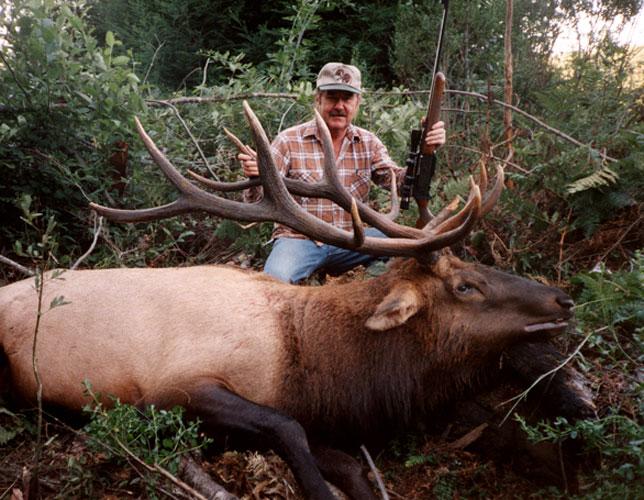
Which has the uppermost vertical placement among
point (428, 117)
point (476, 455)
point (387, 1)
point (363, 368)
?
point (387, 1)

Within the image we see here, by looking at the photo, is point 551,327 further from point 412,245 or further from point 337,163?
point 337,163

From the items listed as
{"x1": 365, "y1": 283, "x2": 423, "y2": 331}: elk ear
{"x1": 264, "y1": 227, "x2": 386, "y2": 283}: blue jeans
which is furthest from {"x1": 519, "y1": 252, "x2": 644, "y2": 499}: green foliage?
{"x1": 264, "y1": 227, "x2": 386, "y2": 283}: blue jeans

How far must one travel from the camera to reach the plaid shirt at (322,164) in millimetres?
4949

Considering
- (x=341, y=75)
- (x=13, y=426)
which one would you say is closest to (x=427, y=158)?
(x=341, y=75)

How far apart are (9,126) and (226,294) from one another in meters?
3.24

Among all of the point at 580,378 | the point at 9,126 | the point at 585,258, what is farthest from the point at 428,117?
the point at 9,126

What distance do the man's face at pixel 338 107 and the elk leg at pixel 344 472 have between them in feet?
10.2

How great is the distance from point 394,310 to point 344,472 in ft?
3.25

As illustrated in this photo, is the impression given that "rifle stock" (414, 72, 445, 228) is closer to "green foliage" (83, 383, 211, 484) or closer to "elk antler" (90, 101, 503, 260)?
"elk antler" (90, 101, 503, 260)

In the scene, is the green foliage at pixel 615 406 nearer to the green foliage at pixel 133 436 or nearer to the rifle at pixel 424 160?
the rifle at pixel 424 160

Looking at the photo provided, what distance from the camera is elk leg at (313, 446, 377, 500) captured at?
2.89 metres

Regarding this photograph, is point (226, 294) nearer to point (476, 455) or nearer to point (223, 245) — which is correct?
point (476, 455)

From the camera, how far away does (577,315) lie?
306cm

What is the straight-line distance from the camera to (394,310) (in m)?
2.93
